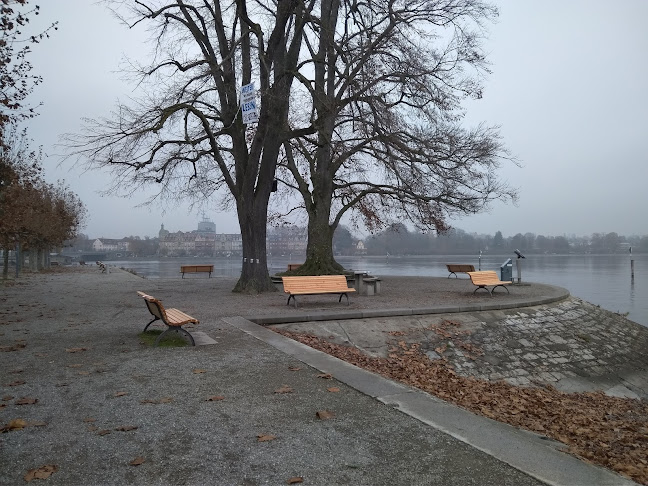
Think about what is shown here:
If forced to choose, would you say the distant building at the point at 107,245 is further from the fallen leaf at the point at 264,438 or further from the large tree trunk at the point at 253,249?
the fallen leaf at the point at 264,438

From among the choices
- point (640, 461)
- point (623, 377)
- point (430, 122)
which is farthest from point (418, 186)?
point (640, 461)

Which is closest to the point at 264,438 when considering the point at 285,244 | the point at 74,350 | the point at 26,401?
the point at 26,401

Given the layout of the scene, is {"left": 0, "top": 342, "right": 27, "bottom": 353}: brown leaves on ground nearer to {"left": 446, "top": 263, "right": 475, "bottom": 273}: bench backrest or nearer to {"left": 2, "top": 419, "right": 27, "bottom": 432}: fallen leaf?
{"left": 2, "top": 419, "right": 27, "bottom": 432}: fallen leaf

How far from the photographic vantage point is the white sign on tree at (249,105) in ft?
46.0

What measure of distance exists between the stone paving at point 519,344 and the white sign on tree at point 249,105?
6080 millimetres

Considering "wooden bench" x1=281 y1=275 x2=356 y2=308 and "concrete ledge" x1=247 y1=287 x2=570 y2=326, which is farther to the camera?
"wooden bench" x1=281 y1=275 x2=356 y2=308

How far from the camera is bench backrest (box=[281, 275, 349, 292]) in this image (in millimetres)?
13102

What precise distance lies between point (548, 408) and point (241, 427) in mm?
4697

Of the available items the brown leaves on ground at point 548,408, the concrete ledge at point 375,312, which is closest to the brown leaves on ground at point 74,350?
the brown leaves on ground at point 548,408

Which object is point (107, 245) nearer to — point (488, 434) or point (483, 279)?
point (483, 279)

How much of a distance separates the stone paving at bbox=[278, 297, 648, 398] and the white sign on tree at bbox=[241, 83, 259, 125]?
19.9ft

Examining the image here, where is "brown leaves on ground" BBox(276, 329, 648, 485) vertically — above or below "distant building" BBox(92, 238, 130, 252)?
below

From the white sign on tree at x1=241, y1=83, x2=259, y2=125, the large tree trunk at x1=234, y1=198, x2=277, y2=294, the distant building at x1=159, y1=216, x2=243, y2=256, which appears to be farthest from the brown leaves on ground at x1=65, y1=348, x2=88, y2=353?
the distant building at x1=159, y1=216, x2=243, y2=256

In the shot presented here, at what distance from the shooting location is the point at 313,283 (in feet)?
43.8
